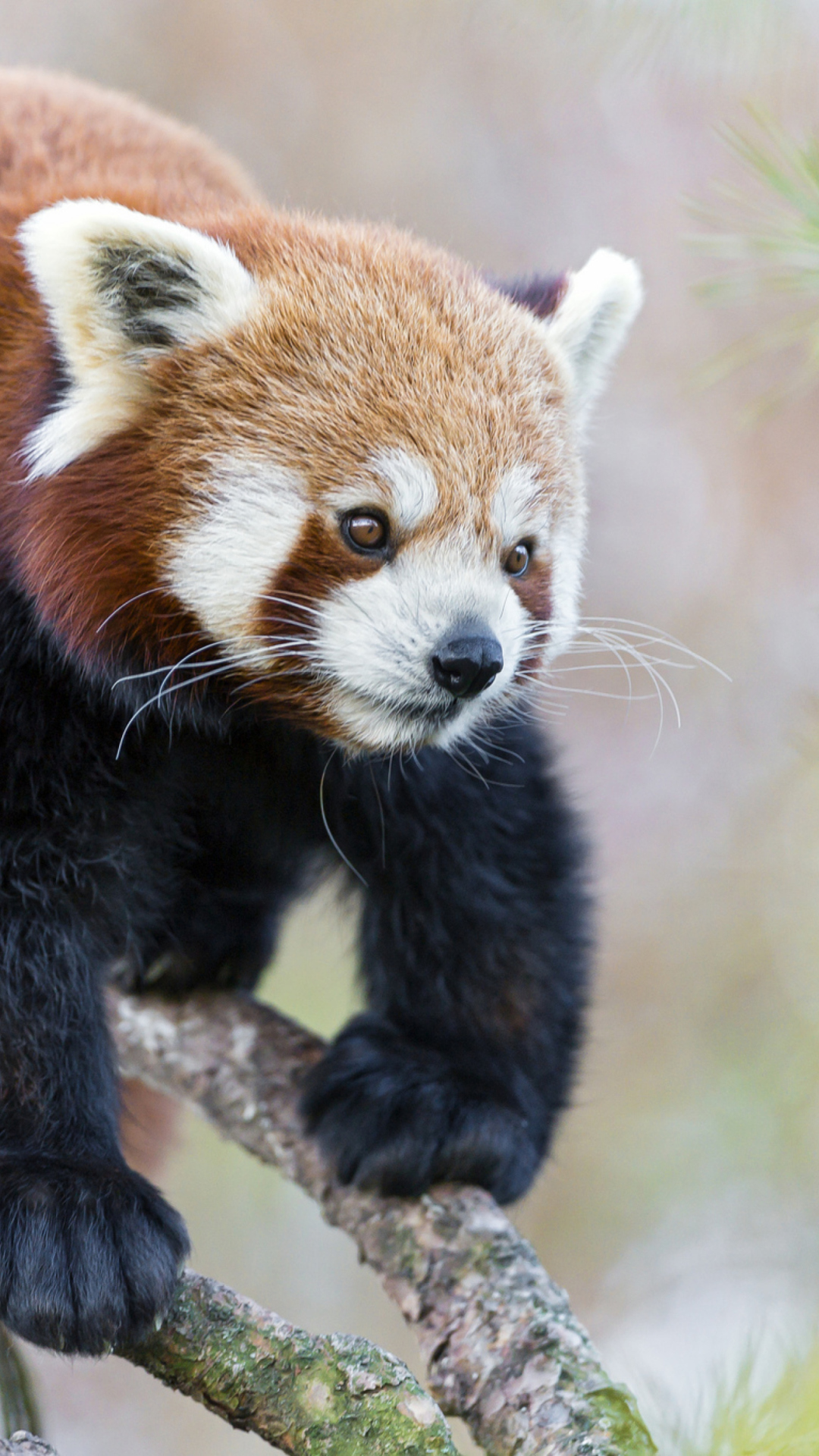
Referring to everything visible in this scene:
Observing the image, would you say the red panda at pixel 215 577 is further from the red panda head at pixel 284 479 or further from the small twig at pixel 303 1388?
the small twig at pixel 303 1388

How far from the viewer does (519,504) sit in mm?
1958

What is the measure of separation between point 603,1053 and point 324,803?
3.44 meters

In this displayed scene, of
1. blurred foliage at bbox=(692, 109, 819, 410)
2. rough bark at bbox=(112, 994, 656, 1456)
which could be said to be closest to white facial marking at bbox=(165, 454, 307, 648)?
blurred foliage at bbox=(692, 109, 819, 410)

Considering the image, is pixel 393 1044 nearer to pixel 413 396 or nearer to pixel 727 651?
pixel 413 396

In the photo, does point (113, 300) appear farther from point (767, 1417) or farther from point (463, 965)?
point (767, 1417)

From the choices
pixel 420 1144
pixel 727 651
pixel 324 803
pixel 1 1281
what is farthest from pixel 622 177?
pixel 1 1281

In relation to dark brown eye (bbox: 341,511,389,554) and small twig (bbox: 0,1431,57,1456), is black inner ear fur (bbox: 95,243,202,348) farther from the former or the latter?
small twig (bbox: 0,1431,57,1456)

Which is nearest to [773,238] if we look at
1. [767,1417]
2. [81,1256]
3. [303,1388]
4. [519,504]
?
[519,504]

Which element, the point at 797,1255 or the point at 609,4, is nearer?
the point at 609,4

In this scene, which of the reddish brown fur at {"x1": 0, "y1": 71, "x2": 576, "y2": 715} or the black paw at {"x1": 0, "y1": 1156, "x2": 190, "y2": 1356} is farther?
the reddish brown fur at {"x1": 0, "y1": 71, "x2": 576, "y2": 715}

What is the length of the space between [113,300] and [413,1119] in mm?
1367

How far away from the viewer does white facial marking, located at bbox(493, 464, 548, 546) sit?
193 centimetres

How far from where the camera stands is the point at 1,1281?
71.3 inches

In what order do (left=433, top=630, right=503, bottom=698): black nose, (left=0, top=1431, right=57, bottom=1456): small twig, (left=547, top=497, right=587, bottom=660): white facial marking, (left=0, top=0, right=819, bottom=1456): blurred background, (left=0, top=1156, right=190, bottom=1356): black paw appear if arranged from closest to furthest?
(left=0, top=1431, right=57, bottom=1456): small twig → (left=0, top=1156, right=190, bottom=1356): black paw → (left=433, top=630, right=503, bottom=698): black nose → (left=547, top=497, right=587, bottom=660): white facial marking → (left=0, top=0, right=819, bottom=1456): blurred background
